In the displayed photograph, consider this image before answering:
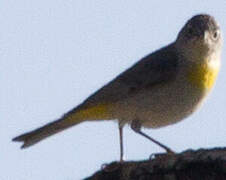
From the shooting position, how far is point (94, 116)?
354 inches

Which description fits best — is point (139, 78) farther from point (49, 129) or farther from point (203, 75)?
point (49, 129)

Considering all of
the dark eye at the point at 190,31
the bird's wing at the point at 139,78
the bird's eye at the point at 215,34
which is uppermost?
the dark eye at the point at 190,31

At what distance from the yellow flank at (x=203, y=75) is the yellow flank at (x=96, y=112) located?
3.71 ft

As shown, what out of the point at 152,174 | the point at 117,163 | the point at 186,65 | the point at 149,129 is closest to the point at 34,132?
the point at 149,129

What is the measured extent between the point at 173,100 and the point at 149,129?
2.00 ft

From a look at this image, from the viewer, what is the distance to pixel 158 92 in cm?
899

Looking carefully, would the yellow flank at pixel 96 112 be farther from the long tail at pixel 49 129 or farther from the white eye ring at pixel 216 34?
the white eye ring at pixel 216 34

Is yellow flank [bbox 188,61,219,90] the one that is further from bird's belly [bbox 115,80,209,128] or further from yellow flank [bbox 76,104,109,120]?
yellow flank [bbox 76,104,109,120]

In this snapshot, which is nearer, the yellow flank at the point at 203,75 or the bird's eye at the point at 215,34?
the yellow flank at the point at 203,75

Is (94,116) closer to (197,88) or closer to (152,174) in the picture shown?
(197,88)

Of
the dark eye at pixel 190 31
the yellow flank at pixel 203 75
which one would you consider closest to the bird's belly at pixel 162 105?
the yellow flank at pixel 203 75

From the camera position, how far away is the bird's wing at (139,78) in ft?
29.9

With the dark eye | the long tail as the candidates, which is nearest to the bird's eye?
the dark eye

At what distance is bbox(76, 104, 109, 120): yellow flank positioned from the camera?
29.5 feet
